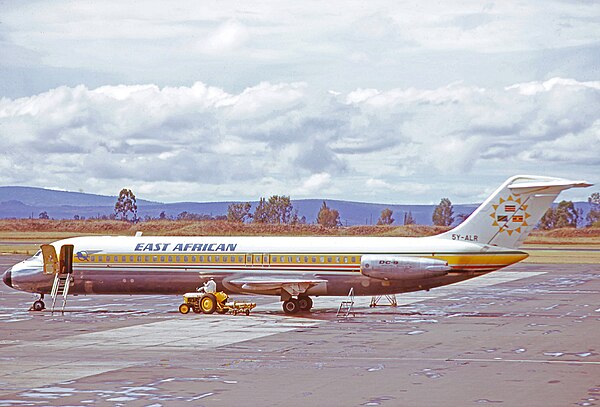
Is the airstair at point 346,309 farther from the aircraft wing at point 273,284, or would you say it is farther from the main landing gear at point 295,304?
the main landing gear at point 295,304

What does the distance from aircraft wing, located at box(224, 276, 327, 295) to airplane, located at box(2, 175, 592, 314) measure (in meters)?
0.04

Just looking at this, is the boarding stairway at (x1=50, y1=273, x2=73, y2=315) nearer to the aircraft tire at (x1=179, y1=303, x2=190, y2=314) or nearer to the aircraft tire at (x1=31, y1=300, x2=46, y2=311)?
the aircraft tire at (x1=31, y1=300, x2=46, y2=311)

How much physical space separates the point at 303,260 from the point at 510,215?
9163 mm

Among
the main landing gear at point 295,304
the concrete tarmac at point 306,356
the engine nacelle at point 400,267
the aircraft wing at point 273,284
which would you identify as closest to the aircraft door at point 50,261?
the concrete tarmac at point 306,356

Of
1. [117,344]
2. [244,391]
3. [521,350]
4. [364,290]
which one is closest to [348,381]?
[244,391]

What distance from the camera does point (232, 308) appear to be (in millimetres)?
47031

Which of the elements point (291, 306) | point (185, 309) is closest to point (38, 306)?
point (185, 309)

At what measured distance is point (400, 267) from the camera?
150ft

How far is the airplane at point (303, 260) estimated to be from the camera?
45.6m

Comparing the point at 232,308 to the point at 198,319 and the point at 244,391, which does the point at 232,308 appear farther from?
the point at 244,391

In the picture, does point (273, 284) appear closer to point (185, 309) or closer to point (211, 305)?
point (211, 305)

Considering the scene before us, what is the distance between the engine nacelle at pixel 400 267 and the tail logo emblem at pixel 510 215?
2.99 metres

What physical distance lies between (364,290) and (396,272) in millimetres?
1820

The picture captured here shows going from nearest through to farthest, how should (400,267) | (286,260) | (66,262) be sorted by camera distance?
(400,267), (286,260), (66,262)
